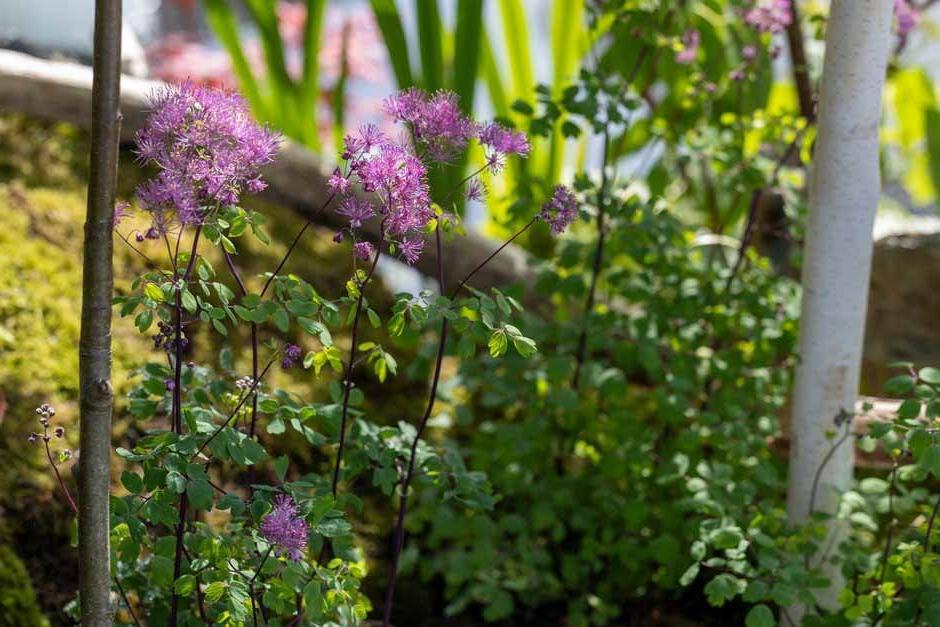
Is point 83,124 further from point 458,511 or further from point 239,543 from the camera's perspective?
point 239,543

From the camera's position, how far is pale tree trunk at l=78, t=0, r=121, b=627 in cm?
115

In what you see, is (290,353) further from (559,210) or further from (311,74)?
(311,74)

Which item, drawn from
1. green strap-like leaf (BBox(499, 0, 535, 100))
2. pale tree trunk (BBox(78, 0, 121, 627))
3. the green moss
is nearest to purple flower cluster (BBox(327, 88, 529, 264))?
pale tree trunk (BBox(78, 0, 121, 627))

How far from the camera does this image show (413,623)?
2.18 meters

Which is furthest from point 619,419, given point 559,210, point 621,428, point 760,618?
point 559,210

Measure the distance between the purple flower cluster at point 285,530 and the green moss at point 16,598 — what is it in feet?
2.30

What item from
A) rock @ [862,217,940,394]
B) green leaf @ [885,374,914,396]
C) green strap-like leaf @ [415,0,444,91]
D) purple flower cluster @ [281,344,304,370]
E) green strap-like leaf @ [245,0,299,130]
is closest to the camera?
purple flower cluster @ [281,344,304,370]

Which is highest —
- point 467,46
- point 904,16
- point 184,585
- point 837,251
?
point 467,46

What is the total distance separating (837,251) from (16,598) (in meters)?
1.41

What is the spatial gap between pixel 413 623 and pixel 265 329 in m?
0.76

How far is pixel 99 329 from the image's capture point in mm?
1194

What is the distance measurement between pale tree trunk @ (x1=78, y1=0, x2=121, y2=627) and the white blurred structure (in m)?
2.37

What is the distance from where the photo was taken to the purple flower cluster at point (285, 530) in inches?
46.6

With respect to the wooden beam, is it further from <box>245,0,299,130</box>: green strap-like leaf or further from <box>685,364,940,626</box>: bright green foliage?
<box>685,364,940,626</box>: bright green foliage
